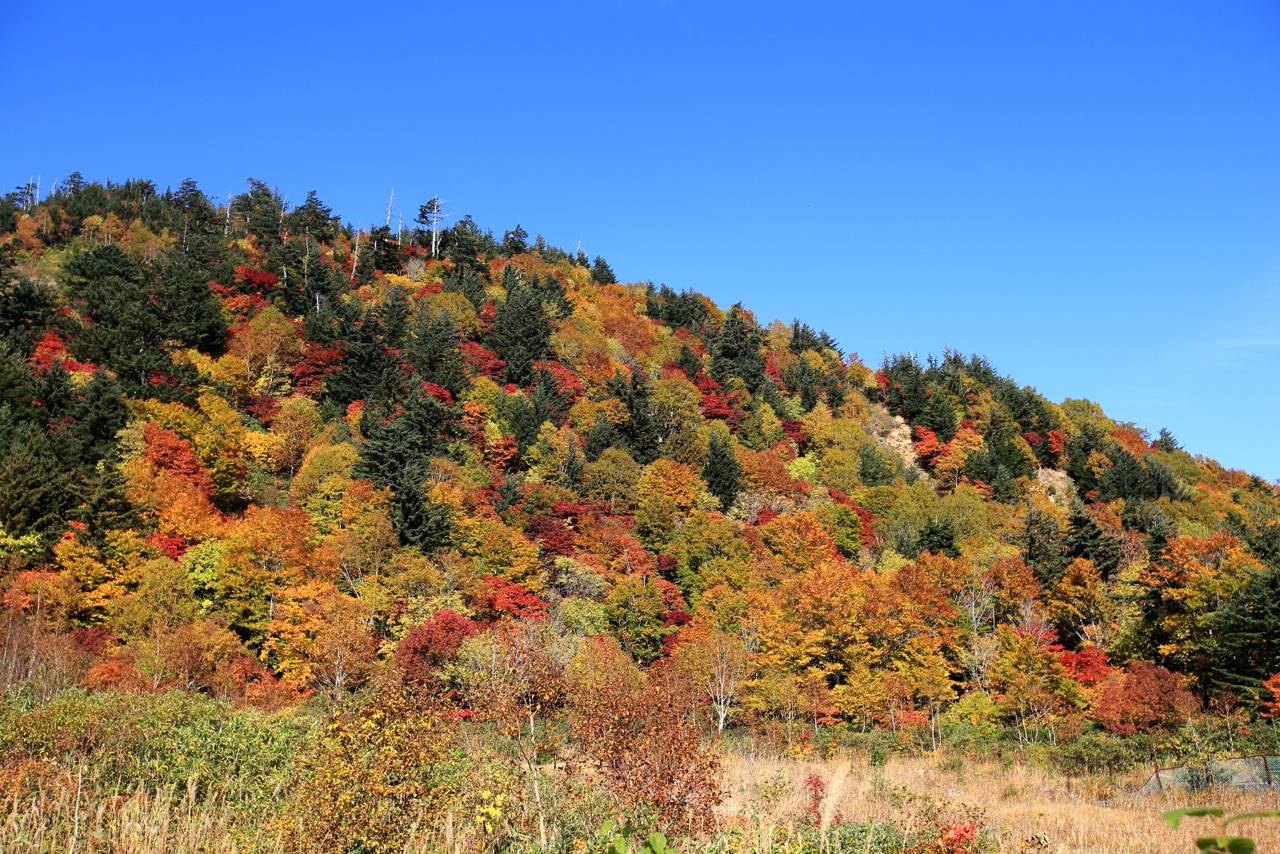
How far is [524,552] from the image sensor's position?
1705 inches

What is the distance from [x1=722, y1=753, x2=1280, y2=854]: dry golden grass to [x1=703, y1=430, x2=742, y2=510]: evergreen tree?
118ft

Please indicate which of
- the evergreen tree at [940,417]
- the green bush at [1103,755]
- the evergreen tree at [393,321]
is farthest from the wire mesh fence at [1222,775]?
the evergreen tree at [940,417]

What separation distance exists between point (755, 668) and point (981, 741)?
10.6m

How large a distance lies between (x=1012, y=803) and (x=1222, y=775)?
16.4ft

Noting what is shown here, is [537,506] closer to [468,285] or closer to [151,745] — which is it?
[151,745]

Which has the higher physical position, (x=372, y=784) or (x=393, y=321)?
(x=393, y=321)

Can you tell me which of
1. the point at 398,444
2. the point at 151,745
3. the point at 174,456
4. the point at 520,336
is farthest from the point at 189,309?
the point at 151,745

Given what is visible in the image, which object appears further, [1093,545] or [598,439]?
[598,439]

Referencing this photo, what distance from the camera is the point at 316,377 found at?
66.6m

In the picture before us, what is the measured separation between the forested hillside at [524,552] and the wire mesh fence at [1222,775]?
3370mm

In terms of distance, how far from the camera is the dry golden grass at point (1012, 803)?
12666mm

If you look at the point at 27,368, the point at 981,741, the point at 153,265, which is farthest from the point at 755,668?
the point at 153,265

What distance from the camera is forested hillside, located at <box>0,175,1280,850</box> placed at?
46.7 feet

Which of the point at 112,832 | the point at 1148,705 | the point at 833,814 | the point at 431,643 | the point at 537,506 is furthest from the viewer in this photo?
the point at 537,506
